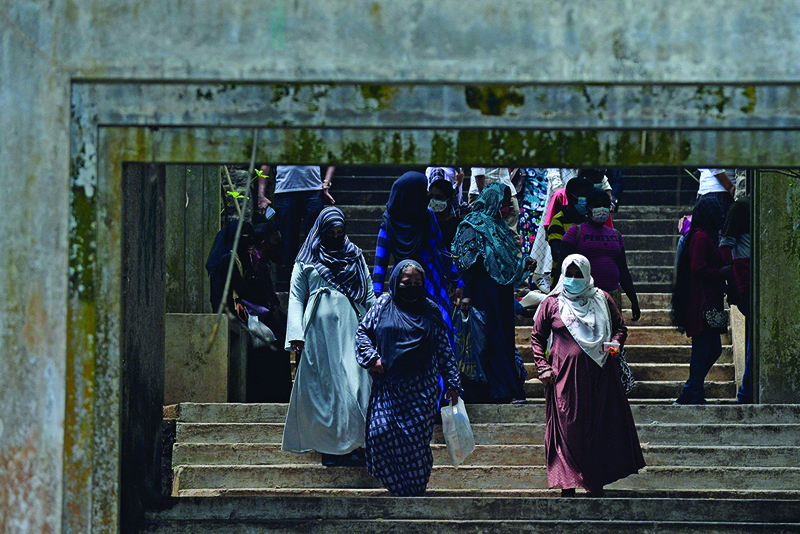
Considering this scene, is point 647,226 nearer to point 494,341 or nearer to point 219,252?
point 494,341

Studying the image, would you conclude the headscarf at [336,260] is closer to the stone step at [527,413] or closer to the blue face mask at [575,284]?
the stone step at [527,413]

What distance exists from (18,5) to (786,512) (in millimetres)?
4660

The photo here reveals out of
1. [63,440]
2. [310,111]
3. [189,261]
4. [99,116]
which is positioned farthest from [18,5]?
[189,261]

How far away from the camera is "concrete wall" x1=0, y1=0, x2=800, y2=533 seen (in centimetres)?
518

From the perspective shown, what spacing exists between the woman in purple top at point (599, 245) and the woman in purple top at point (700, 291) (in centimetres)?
49

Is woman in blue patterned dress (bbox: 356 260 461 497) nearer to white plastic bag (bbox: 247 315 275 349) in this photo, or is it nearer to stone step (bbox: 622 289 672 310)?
white plastic bag (bbox: 247 315 275 349)

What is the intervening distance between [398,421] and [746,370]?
341cm

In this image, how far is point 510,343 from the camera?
8.77 metres

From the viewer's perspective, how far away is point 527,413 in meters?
8.48

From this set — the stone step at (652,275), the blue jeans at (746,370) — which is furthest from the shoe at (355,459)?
the stone step at (652,275)

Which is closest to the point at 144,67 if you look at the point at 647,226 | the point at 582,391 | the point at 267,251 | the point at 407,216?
the point at 407,216

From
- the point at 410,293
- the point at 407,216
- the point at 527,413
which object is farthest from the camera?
the point at 527,413

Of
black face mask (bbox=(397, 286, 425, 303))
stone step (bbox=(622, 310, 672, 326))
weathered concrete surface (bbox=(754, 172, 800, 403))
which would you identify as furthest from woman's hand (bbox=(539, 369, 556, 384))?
stone step (bbox=(622, 310, 672, 326))

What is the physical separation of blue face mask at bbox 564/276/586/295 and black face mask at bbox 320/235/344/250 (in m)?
1.51
